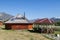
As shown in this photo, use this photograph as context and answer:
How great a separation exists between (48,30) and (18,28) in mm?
12307

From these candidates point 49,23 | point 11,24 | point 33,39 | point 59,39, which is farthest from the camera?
point 11,24

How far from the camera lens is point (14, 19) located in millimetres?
52406

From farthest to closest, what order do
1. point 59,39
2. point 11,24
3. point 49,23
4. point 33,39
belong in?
1. point 11,24
2. point 49,23
3. point 33,39
4. point 59,39

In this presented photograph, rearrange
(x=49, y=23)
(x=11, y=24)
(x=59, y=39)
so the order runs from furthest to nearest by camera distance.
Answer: (x=11, y=24) → (x=49, y=23) → (x=59, y=39)

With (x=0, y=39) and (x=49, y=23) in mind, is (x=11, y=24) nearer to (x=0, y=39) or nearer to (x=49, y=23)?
(x=49, y=23)

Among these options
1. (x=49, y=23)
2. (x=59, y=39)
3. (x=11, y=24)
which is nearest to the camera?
(x=59, y=39)

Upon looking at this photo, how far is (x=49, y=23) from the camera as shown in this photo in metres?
39.8

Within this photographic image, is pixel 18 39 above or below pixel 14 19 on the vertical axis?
below

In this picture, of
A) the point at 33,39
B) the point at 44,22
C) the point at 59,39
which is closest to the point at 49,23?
the point at 44,22

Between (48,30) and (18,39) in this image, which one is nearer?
(18,39)

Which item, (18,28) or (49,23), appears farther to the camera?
(18,28)

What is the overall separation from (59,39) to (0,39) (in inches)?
363

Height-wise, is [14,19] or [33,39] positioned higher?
[14,19]

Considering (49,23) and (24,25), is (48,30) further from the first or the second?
(24,25)
